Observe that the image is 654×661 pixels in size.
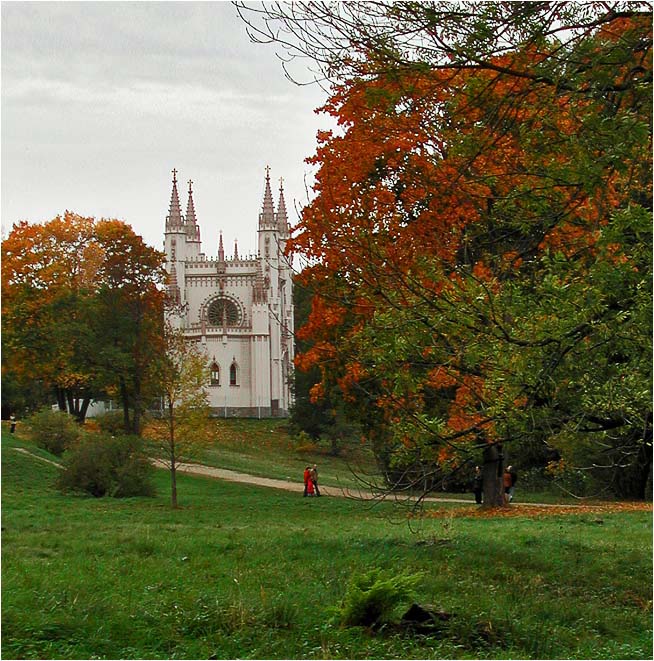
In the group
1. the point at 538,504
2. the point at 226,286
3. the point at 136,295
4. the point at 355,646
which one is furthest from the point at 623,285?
the point at 226,286

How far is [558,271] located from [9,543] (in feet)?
27.7

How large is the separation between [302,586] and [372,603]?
71.6 inches

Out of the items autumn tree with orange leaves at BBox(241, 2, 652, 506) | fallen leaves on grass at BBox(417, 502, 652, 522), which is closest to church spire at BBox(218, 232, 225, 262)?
fallen leaves on grass at BBox(417, 502, 652, 522)

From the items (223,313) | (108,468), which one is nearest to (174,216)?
(223,313)

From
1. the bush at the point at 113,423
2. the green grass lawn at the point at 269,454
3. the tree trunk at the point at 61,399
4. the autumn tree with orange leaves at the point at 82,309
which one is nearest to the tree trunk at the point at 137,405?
the autumn tree with orange leaves at the point at 82,309

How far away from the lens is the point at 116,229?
3703cm

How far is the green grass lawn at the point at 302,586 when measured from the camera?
8.11 meters

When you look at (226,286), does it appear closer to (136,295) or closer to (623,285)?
(136,295)

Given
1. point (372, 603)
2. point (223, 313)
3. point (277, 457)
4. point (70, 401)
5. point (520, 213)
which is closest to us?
point (372, 603)

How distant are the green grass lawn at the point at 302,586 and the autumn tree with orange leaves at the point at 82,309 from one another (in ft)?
20.6

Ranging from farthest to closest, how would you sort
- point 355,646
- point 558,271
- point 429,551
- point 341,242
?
point 429,551, point 341,242, point 558,271, point 355,646

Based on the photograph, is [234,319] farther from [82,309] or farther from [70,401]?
[82,309]

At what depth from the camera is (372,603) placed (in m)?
8.84

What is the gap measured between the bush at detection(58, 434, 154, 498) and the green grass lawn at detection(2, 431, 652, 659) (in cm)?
749
